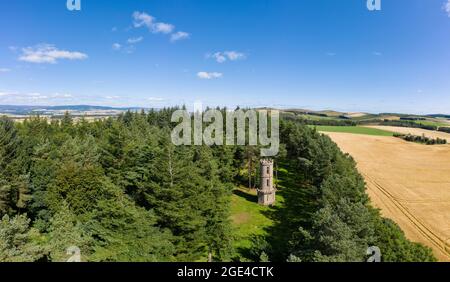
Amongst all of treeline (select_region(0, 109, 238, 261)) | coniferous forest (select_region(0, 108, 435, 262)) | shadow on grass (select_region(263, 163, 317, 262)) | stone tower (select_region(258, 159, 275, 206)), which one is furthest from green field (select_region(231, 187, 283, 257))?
treeline (select_region(0, 109, 238, 261))

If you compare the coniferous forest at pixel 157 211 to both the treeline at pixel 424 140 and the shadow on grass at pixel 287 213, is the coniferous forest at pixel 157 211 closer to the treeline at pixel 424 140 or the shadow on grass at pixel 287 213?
the shadow on grass at pixel 287 213

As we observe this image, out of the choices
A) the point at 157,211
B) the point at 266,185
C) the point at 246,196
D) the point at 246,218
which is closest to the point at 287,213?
the point at 266,185

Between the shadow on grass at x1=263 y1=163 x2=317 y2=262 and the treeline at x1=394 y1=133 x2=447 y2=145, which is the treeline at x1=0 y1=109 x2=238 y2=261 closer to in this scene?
the shadow on grass at x1=263 y1=163 x2=317 y2=262

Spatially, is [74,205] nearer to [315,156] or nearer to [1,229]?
[1,229]

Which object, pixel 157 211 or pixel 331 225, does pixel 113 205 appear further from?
pixel 331 225

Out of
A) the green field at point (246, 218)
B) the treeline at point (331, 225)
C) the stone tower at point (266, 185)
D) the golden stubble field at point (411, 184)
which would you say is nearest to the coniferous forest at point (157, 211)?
the treeline at point (331, 225)
